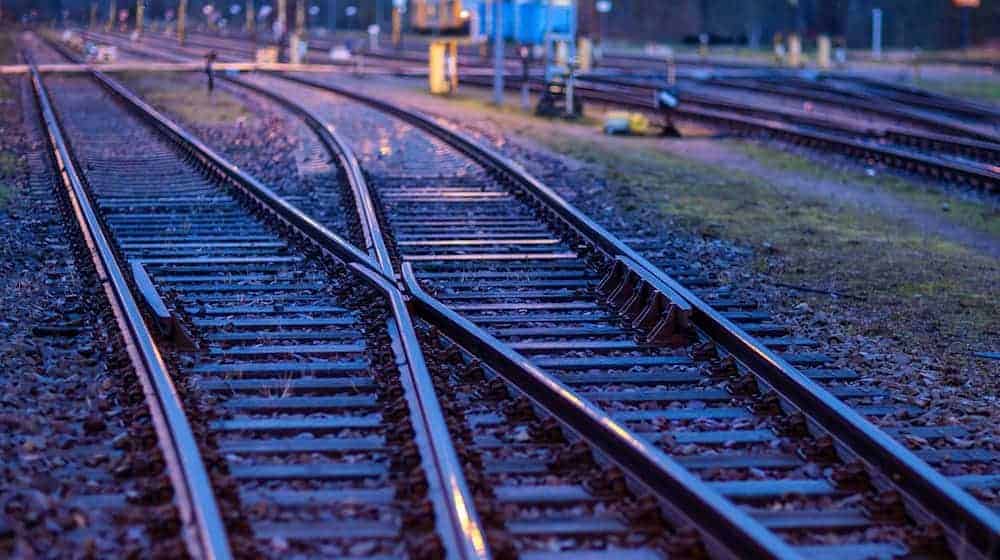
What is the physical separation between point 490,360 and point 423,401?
3.20ft

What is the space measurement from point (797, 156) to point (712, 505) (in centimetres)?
1589

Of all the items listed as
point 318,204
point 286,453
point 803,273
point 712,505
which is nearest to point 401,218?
point 318,204

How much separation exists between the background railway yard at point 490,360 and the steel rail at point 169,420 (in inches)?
0.8

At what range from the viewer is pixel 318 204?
42.4 feet

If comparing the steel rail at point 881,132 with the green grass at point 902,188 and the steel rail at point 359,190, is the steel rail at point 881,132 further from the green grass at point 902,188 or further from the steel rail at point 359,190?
the steel rail at point 359,190

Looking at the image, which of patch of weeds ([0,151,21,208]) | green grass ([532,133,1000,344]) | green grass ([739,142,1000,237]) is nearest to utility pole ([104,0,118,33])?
patch of weeds ([0,151,21,208])

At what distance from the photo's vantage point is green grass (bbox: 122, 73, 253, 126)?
2403cm

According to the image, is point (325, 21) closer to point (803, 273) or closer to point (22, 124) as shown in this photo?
point (22, 124)

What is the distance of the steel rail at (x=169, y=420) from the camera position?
4598mm

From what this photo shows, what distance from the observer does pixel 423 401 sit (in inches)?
240

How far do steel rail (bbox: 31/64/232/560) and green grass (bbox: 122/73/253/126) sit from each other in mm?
13629

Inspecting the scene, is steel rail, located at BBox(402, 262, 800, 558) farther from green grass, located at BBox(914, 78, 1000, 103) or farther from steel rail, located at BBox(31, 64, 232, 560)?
green grass, located at BBox(914, 78, 1000, 103)

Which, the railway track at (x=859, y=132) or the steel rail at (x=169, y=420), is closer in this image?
the steel rail at (x=169, y=420)

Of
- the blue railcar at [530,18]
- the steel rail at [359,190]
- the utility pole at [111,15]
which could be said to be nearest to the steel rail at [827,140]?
the blue railcar at [530,18]
